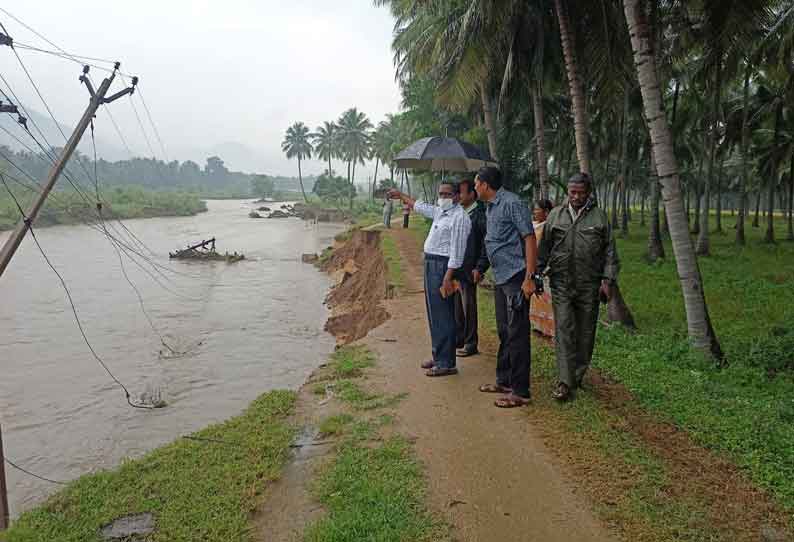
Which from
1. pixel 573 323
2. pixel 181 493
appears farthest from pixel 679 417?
pixel 181 493

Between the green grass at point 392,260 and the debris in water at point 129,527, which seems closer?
the debris in water at point 129,527

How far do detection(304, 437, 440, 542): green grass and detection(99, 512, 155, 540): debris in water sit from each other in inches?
40.0

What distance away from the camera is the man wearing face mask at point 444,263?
194 inches

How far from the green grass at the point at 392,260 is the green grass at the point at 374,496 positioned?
8.51m

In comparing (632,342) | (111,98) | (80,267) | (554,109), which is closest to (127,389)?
(111,98)

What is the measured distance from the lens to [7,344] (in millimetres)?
14258

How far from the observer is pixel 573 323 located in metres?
4.56

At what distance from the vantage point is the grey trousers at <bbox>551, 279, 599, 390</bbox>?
4500mm

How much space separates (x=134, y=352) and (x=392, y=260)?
755 centimetres

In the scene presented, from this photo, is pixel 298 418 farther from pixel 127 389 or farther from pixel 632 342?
pixel 127 389

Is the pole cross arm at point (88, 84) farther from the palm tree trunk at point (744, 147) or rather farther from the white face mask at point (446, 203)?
the palm tree trunk at point (744, 147)

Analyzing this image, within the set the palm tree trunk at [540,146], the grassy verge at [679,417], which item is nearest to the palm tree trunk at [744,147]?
the palm tree trunk at [540,146]

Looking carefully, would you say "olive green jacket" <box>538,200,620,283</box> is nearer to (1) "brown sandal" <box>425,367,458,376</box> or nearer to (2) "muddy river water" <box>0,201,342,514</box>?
(1) "brown sandal" <box>425,367,458,376</box>

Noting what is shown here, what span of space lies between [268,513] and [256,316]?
13964mm
